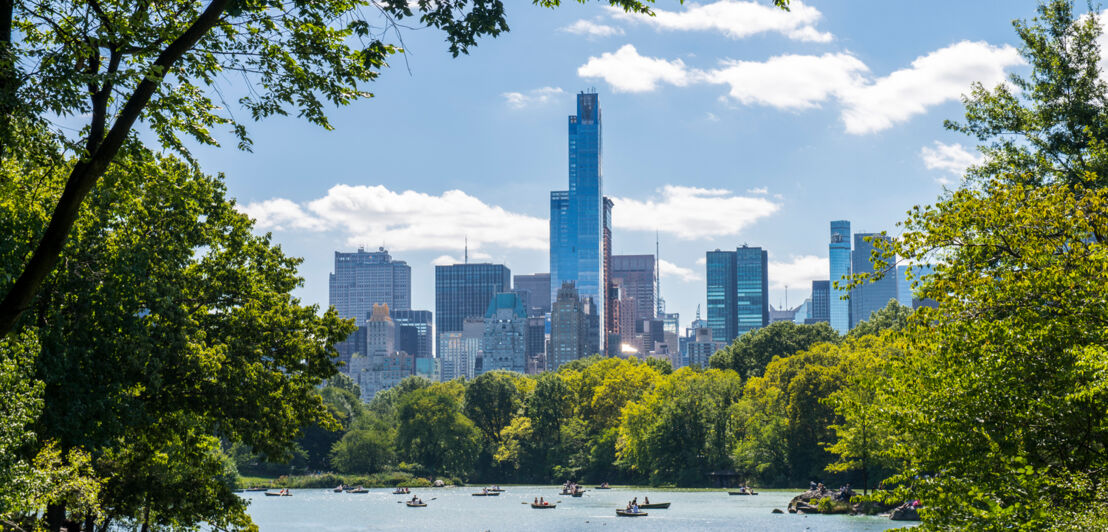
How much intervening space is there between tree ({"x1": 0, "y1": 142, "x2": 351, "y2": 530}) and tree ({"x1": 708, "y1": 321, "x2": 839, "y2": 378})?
294 ft

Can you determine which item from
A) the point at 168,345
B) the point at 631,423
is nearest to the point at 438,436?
the point at 631,423

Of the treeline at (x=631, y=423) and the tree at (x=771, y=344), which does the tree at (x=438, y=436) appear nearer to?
the treeline at (x=631, y=423)

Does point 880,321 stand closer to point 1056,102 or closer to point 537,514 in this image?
point 537,514

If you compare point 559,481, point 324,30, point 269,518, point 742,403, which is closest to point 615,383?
point 559,481

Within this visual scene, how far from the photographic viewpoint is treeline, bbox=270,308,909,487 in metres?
91.0

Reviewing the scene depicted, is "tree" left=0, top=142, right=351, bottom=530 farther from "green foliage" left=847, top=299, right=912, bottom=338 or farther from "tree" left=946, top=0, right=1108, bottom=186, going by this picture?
"green foliage" left=847, top=299, right=912, bottom=338

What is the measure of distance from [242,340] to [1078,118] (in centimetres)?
2276

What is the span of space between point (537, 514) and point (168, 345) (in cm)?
5328

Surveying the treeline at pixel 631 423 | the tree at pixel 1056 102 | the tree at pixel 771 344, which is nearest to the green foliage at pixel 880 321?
the treeline at pixel 631 423

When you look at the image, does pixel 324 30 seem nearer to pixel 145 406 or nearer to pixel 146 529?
pixel 145 406

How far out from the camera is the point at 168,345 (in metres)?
24.2

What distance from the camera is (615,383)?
116938 millimetres

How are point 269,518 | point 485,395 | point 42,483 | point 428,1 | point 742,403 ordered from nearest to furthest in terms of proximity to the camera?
point 428,1 < point 42,483 < point 269,518 < point 742,403 < point 485,395

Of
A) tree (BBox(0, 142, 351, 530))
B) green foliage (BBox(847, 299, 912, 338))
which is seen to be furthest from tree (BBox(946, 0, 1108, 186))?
green foliage (BBox(847, 299, 912, 338))
